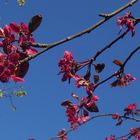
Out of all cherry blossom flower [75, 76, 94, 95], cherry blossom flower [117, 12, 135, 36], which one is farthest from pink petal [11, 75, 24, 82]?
cherry blossom flower [117, 12, 135, 36]

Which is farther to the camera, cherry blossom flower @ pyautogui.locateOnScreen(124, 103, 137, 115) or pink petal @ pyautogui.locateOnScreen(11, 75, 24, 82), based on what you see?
cherry blossom flower @ pyautogui.locateOnScreen(124, 103, 137, 115)

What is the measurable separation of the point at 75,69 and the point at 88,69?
13 centimetres

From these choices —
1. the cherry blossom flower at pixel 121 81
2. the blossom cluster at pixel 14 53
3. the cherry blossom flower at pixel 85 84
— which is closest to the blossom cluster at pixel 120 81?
the cherry blossom flower at pixel 121 81

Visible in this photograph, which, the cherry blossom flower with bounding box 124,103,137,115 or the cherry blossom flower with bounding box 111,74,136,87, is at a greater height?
the cherry blossom flower with bounding box 124,103,137,115

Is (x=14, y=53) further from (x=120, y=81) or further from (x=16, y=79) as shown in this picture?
(x=120, y=81)

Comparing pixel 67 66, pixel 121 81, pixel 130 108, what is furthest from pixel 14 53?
pixel 130 108

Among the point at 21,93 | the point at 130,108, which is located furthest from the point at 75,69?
the point at 21,93

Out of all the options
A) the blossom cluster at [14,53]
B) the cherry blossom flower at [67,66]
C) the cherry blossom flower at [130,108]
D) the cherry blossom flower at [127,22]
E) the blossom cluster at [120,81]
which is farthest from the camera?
the cherry blossom flower at [130,108]

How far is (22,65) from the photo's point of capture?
2342mm

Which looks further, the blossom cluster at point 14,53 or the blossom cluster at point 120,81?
Answer: the blossom cluster at point 120,81

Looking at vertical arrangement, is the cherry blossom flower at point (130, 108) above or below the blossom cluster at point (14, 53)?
above

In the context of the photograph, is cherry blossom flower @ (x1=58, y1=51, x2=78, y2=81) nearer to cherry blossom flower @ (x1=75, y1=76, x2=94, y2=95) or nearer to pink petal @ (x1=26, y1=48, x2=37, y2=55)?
cherry blossom flower @ (x1=75, y1=76, x2=94, y2=95)

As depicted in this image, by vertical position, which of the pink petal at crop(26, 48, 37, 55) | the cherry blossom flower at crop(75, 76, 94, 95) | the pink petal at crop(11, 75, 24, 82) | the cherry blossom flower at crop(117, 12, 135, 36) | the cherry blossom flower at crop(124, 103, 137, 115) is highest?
the cherry blossom flower at crop(124, 103, 137, 115)

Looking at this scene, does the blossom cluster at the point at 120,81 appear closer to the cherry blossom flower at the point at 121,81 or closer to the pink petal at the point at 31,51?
the cherry blossom flower at the point at 121,81
